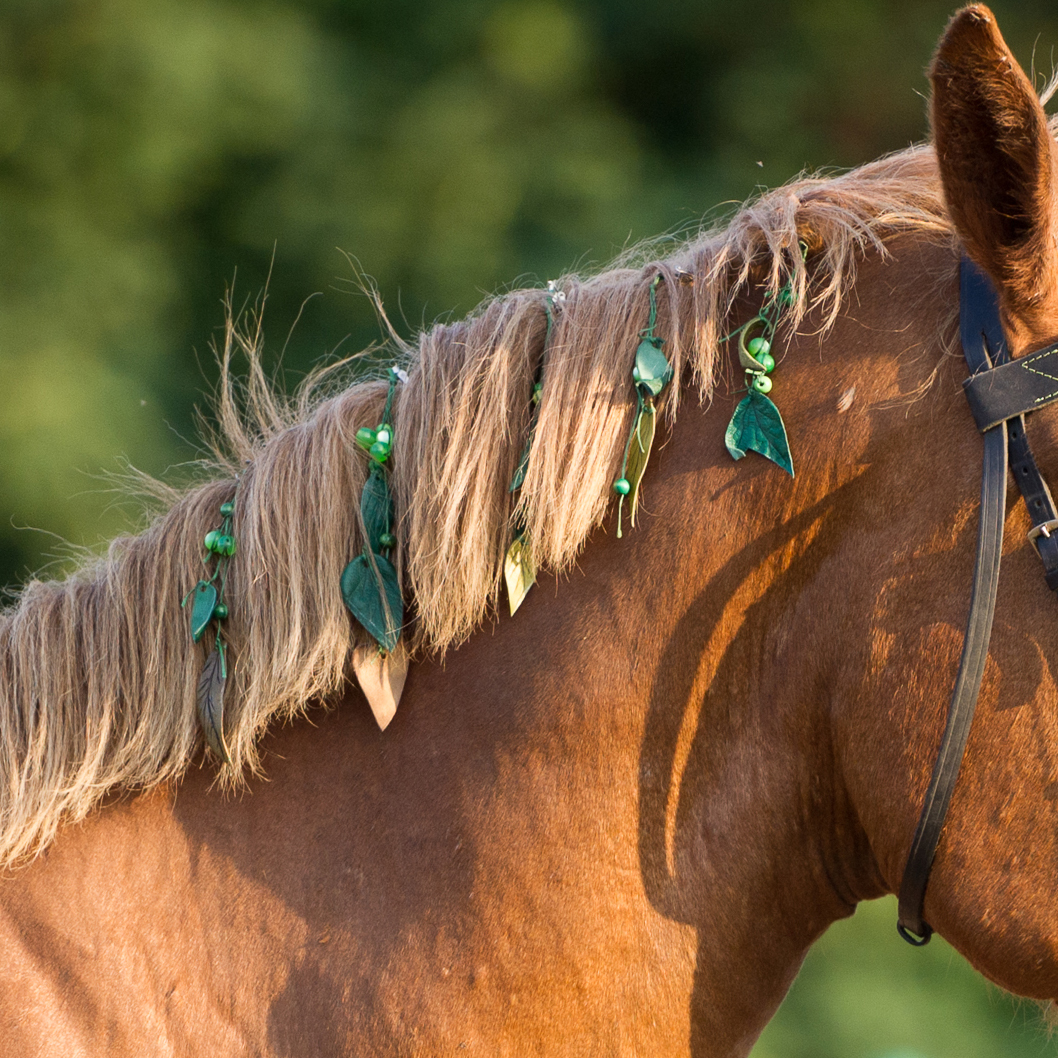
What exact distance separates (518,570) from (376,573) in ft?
0.46

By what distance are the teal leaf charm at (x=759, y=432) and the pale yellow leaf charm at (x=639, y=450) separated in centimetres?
7

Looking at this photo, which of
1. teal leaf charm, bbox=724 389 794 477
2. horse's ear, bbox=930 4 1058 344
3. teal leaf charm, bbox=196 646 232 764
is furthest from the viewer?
teal leaf charm, bbox=196 646 232 764

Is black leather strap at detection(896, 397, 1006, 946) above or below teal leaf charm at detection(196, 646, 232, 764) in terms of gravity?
below

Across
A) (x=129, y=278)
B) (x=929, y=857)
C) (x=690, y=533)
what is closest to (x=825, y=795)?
(x=929, y=857)

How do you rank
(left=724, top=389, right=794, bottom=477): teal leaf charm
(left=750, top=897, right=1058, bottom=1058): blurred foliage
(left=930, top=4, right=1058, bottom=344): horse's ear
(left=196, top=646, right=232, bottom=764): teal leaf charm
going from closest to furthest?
(left=930, top=4, right=1058, bottom=344): horse's ear → (left=724, top=389, right=794, bottom=477): teal leaf charm → (left=196, top=646, right=232, bottom=764): teal leaf charm → (left=750, top=897, right=1058, bottom=1058): blurred foliage

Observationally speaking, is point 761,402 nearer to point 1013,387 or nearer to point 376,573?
point 1013,387

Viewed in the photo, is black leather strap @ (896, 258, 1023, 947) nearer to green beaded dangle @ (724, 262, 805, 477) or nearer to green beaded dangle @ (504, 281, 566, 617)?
green beaded dangle @ (724, 262, 805, 477)

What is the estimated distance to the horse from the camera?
0.90 metres

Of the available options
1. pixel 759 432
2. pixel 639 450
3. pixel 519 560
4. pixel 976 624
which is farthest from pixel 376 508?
pixel 976 624

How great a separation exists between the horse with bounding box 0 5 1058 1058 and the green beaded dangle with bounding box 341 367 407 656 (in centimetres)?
1

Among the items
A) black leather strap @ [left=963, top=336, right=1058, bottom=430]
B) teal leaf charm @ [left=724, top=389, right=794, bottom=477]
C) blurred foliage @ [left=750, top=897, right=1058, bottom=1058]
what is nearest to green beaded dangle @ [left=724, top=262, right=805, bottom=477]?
teal leaf charm @ [left=724, top=389, right=794, bottom=477]

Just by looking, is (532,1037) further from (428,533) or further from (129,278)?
(129,278)

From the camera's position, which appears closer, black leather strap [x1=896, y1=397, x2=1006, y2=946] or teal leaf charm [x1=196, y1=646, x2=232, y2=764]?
black leather strap [x1=896, y1=397, x2=1006, y2=946]

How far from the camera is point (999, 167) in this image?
87 centimetres
